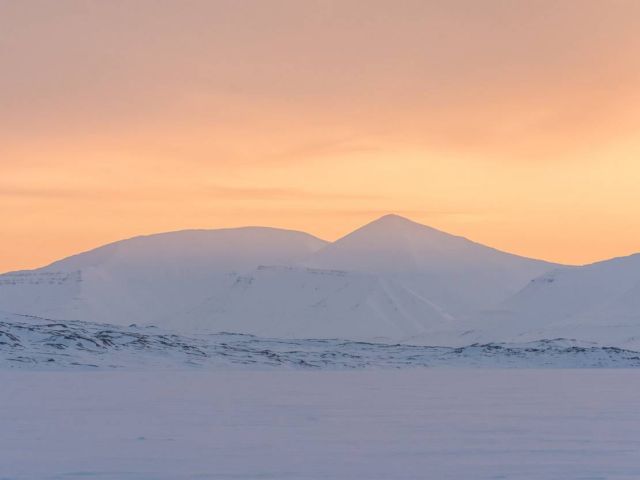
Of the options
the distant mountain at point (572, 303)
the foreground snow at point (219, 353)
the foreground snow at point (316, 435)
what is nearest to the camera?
the foreground snow at point (316, 435)

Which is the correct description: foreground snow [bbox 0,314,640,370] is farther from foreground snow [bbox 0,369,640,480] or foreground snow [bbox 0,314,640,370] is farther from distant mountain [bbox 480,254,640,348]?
distant mountain [bbox 480,254,640,348]

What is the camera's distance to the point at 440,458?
54.3ft

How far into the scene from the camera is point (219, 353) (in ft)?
222

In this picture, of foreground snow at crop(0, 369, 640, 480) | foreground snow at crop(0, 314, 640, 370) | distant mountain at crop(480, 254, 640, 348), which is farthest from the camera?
distant mountain at crop(480, 254, 640, 348)

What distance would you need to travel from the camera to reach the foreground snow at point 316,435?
1534 centimetres

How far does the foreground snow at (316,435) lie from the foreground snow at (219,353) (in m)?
27.2

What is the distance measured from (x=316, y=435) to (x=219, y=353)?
1912 inches

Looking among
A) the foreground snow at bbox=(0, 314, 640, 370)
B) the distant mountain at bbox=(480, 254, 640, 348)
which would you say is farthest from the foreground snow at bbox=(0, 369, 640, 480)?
the distant mountain at bbox=(480, 254, 640, 348)

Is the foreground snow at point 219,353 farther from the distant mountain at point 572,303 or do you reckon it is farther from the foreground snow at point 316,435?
the distant mountain at point 572,303

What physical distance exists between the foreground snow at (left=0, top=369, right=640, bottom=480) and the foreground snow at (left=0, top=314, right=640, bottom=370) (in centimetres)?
2718

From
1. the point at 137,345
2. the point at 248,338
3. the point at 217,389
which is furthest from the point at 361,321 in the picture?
the point at 217,389

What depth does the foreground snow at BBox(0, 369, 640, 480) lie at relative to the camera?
15.3 metres

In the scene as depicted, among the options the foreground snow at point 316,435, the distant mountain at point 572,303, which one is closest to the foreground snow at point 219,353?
the foreground snow at point 316,435

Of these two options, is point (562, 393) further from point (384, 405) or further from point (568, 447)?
point (568, 447)
